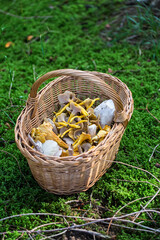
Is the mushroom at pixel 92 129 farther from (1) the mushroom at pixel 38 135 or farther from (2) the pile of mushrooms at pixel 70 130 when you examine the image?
(1) the mushroom at pixel 38 135

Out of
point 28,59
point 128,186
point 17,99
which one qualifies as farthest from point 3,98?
point 128,186

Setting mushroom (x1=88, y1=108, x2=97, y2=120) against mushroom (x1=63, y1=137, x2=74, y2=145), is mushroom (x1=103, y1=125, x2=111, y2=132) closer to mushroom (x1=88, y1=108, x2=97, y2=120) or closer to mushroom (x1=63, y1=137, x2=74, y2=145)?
mushroom (x1=88, y1=108, x2=97, y2=120)

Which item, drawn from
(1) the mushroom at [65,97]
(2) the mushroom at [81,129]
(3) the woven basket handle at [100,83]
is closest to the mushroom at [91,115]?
(2) the mushroom at [81,129]

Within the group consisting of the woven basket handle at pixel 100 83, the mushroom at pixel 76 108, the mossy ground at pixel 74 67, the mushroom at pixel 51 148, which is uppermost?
the woven basket handle at pixel 100 83

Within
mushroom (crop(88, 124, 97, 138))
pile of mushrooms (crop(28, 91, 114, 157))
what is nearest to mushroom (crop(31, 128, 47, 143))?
pile of mushrooms (crop(28, 91, 114, 157))

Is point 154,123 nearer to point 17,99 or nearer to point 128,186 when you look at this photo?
point 128,186

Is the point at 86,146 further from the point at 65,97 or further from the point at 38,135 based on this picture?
the point at 65,97
